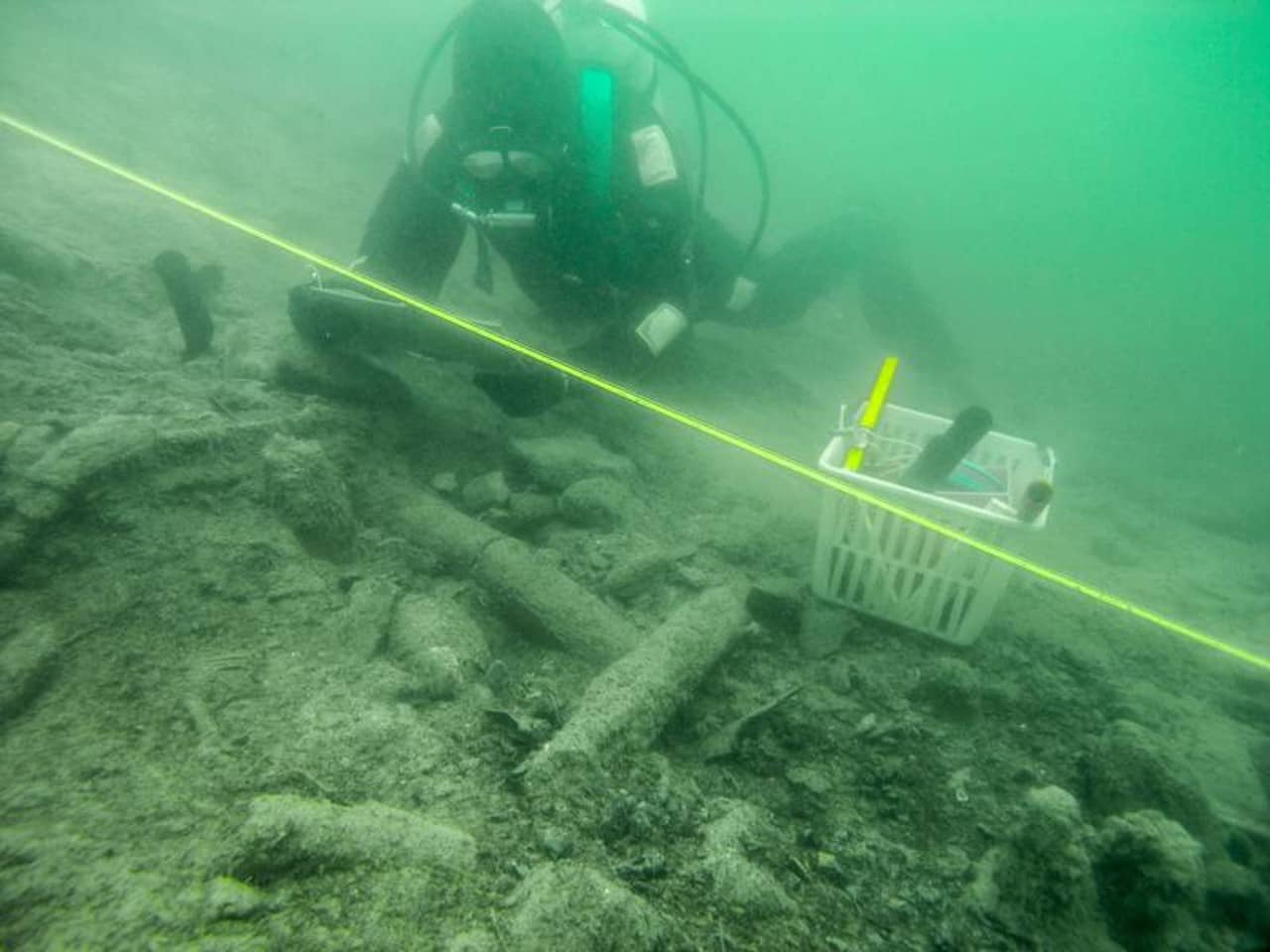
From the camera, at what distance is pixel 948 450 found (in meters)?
2.45

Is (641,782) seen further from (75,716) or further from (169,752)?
(75,716)

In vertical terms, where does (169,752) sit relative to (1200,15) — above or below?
below

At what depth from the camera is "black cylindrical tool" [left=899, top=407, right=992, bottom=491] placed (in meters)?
2.35

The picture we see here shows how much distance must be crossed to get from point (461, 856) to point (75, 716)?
1.22 m

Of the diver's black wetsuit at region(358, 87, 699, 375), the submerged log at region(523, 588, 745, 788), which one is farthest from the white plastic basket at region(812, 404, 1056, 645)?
the diver's black wetsuit at region(358, 87, 699, 375)

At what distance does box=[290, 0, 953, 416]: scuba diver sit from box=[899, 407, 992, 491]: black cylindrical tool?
77.3 inches

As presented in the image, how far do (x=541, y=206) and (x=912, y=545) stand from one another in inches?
125

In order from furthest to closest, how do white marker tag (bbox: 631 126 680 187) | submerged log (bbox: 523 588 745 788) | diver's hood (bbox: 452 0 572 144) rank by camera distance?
white marker tag (bbox: 631 126 680 187)
diver's hood (bbox: 452 0 572 144)
submerged log (bbox: 523 588 745 788)

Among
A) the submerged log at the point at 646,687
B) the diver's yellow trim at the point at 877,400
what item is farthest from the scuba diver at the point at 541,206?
the submerged log at the point at 646,687

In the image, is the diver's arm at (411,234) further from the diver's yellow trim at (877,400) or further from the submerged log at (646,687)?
the submerged log at (646,687)

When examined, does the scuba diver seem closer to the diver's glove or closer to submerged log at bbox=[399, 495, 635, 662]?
the diver's glove

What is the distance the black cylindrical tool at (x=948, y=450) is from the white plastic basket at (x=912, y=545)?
3.3 inches

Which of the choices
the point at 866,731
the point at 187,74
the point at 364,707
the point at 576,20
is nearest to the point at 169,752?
the point at 364,707

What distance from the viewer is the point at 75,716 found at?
174 cm
